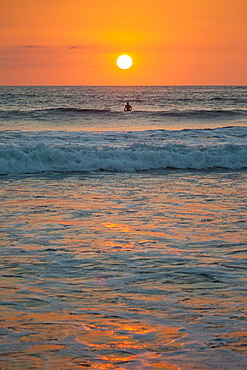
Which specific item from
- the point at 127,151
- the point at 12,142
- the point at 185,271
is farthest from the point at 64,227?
the point at 12,142

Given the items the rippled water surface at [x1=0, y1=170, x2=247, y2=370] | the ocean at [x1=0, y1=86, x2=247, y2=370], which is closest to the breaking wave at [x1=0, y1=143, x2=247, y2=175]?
the ocean at [x1=0, y1=86, x2=247, y2=370]

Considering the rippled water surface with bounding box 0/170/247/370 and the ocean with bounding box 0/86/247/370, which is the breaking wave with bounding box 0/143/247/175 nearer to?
the ocean with bounding box 0/86/247/370

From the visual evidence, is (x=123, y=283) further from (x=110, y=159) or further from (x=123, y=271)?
→ (x=110, y=159)

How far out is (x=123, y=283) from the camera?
5652 millimetres

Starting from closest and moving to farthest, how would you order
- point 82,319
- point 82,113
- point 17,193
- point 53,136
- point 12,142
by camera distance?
point 82,319
point 17,193
point 12,142
point 53,136
point 82,113

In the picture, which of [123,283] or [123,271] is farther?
[123,271]

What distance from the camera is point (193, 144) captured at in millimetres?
21484

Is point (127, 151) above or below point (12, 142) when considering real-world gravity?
below

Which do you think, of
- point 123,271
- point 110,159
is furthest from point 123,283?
point 110,159

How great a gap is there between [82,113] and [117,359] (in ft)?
147

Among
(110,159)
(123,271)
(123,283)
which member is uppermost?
(110,159)

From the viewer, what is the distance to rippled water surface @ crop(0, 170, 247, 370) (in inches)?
162

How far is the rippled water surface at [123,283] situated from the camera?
4105 mm

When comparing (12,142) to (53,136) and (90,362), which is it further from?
(90,362)
